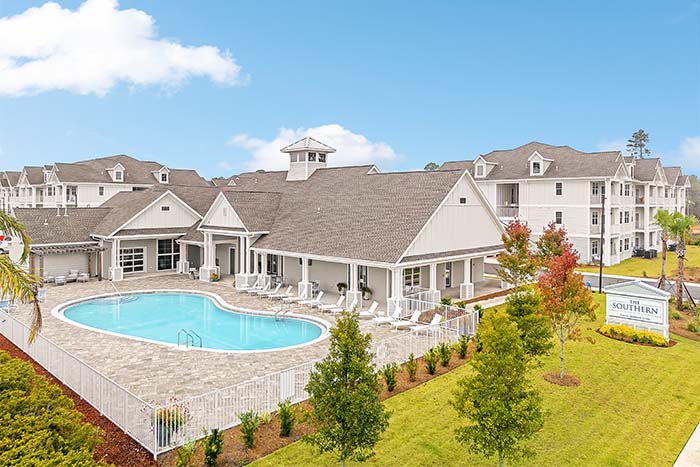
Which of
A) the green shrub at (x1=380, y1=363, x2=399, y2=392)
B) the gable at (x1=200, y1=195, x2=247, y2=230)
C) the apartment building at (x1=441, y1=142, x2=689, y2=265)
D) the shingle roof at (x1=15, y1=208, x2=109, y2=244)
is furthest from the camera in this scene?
the apartment building at (x1=441, y1=142, x2=689, y2=265)

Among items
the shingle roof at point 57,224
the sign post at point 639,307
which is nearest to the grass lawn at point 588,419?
the sign post at point 639,307

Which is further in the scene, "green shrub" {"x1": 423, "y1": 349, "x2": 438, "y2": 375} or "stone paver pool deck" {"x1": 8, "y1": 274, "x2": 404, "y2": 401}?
"green shrub" {"x1": 423, "y1": 349, "x2": 438, "y2": 375}

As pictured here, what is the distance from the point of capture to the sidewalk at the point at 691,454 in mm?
11274

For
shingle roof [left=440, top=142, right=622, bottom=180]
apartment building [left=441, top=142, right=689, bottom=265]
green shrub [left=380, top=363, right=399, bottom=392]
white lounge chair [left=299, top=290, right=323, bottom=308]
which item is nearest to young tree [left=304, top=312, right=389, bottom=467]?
green shrub [left=380, top=363, right=399, bottom=392]

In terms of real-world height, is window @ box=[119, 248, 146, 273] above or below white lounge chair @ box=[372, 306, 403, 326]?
above

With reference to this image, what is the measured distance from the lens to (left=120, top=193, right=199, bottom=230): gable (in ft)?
120

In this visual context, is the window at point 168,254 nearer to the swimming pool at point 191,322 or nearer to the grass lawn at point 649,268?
the swimming pool at point 191,322

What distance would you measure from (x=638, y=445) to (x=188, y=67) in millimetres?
34406

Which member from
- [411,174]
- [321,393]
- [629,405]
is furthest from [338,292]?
[321,393]

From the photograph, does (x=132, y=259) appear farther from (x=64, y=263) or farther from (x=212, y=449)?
(x=212, y=449)

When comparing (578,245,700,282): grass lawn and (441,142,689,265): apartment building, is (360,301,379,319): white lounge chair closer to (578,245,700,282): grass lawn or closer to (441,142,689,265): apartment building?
(578,245,700,282): grass lawn

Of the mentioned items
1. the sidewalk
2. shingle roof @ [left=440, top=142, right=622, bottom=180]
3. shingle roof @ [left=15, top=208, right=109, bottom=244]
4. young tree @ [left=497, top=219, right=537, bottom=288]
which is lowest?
the sidewalk

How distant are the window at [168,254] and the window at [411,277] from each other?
20016mm

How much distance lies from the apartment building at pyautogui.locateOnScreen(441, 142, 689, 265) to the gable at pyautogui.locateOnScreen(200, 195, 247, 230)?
2792 cm
